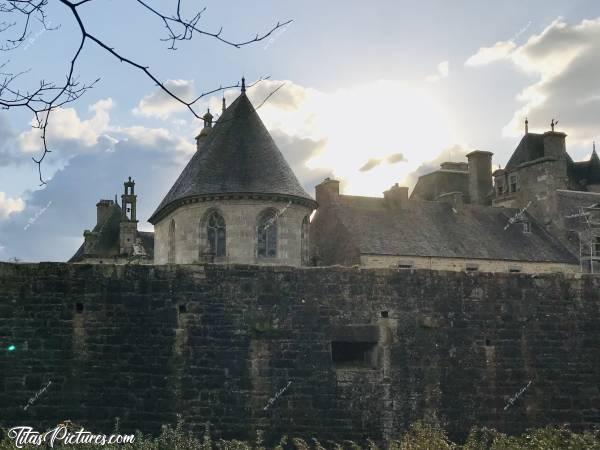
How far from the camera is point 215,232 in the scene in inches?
1148

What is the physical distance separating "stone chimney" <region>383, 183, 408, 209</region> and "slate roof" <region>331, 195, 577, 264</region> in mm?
305

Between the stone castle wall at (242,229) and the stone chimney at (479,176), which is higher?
the stone chimney at (479,176)

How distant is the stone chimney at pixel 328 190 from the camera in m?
37.7

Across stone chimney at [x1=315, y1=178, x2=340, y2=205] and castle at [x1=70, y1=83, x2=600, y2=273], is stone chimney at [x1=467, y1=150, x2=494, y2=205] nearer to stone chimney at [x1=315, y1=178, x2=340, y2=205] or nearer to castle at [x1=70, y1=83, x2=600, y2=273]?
castle at [x1=70, y1=83, x2=600, y2=273]

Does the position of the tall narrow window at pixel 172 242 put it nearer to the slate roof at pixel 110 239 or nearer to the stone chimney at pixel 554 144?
the slate roof at pixel 110 239

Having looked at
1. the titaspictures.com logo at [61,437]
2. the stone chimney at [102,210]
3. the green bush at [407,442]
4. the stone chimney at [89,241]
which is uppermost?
the stone chimney at [102,210]

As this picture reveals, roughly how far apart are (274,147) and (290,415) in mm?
18925

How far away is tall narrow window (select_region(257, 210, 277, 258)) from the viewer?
29000 millimetres

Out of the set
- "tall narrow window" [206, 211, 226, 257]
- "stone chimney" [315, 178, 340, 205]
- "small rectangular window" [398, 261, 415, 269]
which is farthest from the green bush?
"stone chimney" [315, 178, 340, 205]

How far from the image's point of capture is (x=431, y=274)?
1406 cm

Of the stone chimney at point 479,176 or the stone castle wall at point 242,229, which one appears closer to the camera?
the stone castle wall at point 242,229

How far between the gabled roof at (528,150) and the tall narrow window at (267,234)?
77.4 feet

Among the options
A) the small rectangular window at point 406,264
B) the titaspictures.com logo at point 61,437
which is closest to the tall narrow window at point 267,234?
the small rectangular window at point 406,264

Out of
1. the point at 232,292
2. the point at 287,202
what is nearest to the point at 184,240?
the point at 287,202
